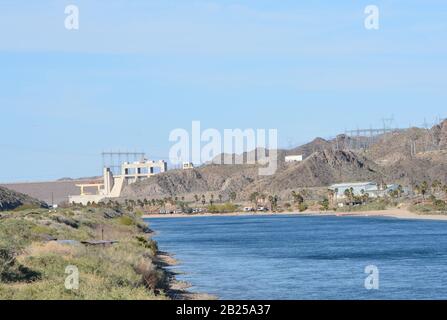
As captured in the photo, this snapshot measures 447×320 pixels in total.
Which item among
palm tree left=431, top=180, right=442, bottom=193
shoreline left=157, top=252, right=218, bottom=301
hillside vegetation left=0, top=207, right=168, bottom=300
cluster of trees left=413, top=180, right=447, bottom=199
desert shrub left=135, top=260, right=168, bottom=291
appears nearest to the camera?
hillside vegetation left=0, top=207, right=168, bottom=300

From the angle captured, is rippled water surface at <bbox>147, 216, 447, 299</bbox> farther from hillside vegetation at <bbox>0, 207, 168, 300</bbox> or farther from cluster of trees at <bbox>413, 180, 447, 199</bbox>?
cluster of trees at <bbox>413, 180, 447, 199</bbox>

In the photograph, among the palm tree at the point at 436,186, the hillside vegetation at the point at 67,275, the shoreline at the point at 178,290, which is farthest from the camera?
the palm tree at the point at 436,186

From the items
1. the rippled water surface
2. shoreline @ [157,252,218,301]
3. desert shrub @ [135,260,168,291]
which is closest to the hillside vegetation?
desert shrub @ [135,260,168,291]

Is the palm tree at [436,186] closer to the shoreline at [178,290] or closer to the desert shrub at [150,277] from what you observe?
the shoreline at [178,290]

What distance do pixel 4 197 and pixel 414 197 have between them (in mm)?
87459

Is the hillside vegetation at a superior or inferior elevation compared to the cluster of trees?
inferior

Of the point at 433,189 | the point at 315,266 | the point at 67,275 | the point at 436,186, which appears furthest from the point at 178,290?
the point at 433,189

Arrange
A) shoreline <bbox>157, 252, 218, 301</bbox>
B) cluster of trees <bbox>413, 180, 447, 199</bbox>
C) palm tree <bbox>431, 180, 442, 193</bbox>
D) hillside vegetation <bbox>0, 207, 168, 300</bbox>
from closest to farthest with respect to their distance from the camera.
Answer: hillside vegetation <bbox>0, 207, 168, 300</bbox>, shoreline <bbox>157, 252, 218, 301</bbox>, cluster of trees <bbox>413, 180, 447, 199</bbox>, palm tree <bbox>431, 180, 442, 193</bbox>

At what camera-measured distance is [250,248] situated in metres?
76.4

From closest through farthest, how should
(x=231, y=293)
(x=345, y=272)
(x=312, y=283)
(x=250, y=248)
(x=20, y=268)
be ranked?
(x=20, y=268) < (x=231, y=293) < (x=312, y=283) < (x=345, y=272) < (x=250, y=248)

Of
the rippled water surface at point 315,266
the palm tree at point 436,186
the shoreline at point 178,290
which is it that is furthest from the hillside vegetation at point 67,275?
the palm tree at point 436,186
